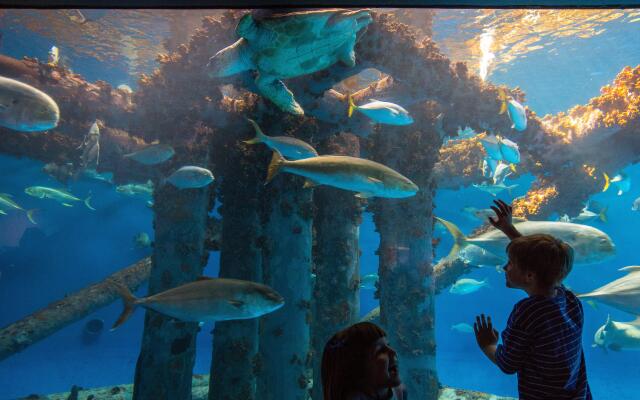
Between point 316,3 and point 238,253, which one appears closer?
point 316,3

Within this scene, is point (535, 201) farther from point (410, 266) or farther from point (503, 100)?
point (410, 266)

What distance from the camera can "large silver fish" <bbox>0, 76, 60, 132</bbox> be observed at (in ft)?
15.9

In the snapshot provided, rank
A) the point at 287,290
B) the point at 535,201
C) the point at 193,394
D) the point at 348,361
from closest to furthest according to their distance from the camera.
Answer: the point at 348,361 → the point at 287,290 → the point at 535,201 → the point at 193,394

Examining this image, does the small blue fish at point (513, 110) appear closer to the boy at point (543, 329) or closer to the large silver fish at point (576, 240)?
the large silver fish at point (576, 240)

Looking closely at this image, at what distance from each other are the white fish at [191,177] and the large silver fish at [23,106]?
5.62ft

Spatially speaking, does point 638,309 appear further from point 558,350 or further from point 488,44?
point 488,44

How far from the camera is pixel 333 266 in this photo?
19.8ft

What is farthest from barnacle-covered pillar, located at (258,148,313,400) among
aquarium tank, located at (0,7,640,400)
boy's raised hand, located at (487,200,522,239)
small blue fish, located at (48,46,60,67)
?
small blue fish, located at (48,46,60,67)

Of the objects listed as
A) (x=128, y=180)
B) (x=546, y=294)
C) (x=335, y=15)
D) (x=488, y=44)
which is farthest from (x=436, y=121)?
(x=488, y=44)

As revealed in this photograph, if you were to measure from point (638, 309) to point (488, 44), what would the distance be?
10.9 meters

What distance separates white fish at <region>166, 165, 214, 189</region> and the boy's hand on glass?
14.6 ft

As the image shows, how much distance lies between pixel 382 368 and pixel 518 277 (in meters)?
1.13

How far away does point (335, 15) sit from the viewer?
10.8ft

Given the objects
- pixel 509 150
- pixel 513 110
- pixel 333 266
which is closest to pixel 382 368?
pixel 333 266
